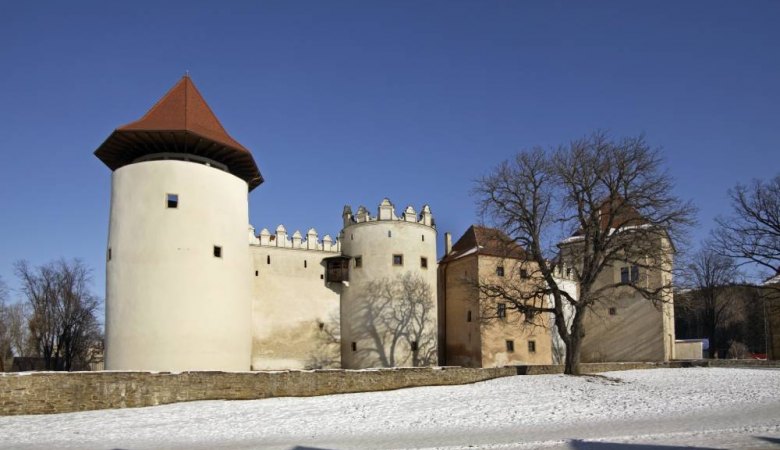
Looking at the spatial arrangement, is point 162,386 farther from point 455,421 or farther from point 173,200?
point 173,200

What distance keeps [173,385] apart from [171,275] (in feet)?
24.0

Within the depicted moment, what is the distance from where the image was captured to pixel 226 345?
27172mm

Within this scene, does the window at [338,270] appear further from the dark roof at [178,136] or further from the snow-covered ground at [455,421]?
the snow-covered ground at [455,421]

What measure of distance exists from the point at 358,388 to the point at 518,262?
1638cm

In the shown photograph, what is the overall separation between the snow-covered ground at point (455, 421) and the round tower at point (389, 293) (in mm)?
10964

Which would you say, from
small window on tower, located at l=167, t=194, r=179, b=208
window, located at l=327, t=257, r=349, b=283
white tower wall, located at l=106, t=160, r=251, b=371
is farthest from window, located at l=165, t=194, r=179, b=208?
window, located at l=327, t=257, r=349, b=283

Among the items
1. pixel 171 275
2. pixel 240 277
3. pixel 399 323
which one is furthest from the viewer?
pixel 399 323

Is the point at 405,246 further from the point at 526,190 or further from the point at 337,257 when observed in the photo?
the point at 526,190

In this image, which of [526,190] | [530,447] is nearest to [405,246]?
[526,190]

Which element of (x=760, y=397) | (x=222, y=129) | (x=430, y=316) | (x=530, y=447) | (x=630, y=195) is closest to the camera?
(x=530, y=447)

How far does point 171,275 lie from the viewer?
26234 mm

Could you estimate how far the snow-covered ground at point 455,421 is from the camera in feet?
43.6

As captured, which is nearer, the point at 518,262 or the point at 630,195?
the point at 630,195

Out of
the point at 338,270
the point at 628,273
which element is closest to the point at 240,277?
the point at 338,270
